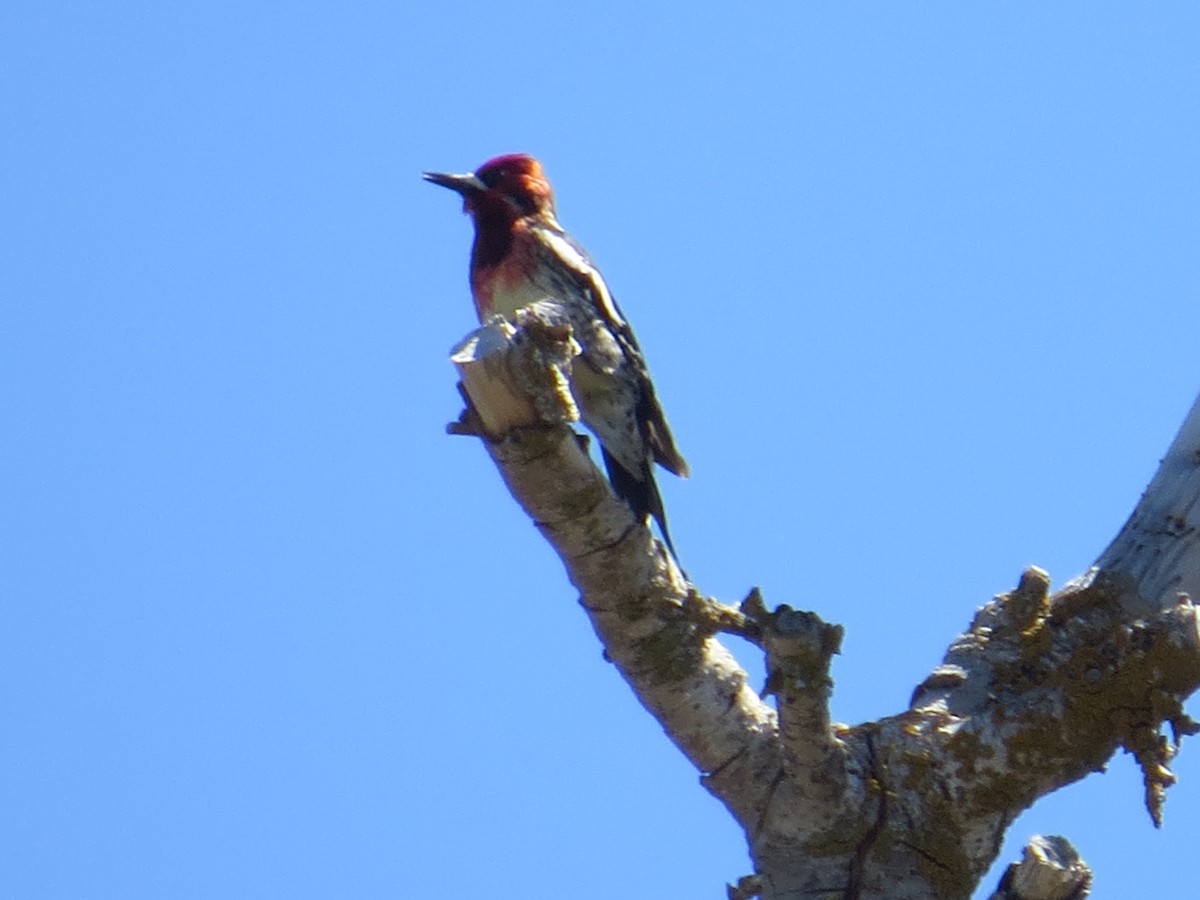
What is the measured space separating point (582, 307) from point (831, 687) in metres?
1.98

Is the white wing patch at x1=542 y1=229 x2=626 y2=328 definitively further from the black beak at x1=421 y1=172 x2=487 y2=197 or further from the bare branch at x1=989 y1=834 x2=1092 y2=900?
the bare branch at x1=989 y1=834 x2=1092 y2=900

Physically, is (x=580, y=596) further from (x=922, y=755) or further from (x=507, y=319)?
(x=922, y=755)

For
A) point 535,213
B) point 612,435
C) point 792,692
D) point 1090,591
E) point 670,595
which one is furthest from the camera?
point 535,213

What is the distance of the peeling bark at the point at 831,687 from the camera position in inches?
124

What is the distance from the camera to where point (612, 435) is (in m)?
4.60

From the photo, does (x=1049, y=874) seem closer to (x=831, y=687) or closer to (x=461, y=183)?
(x=831, y=687)

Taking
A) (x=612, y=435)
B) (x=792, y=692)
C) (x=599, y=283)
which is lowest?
(x=792, y=692)

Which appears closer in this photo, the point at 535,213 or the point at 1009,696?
the point at 1009,696

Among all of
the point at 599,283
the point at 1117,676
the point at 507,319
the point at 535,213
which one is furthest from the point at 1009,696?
the point at 535,213

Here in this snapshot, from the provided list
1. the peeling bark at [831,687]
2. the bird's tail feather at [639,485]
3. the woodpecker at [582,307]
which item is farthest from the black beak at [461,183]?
Result: the peeling bark at [831,687]

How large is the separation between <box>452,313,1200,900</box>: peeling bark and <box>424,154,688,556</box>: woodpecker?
86cm

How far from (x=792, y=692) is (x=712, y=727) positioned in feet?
1.22

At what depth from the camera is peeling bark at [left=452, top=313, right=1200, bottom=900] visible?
3148mm

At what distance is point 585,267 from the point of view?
495 cm
